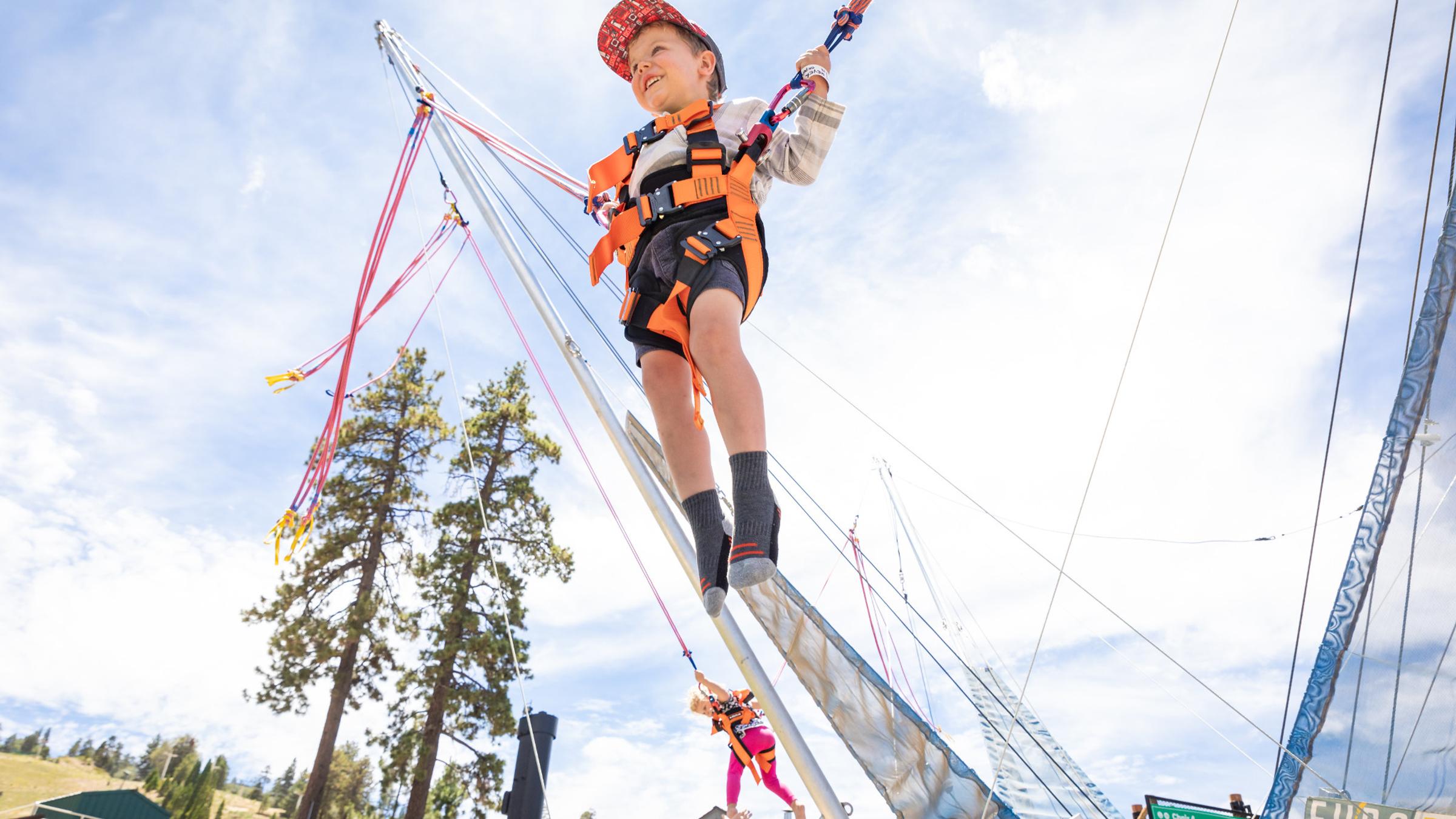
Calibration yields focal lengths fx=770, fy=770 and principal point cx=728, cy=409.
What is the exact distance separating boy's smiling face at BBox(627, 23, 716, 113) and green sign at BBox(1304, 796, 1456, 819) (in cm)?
193

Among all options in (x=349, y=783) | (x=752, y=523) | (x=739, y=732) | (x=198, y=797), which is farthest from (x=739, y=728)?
(x=349, y=783)

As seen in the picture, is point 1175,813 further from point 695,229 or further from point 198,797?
point 198,797

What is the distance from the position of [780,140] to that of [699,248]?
47 cm

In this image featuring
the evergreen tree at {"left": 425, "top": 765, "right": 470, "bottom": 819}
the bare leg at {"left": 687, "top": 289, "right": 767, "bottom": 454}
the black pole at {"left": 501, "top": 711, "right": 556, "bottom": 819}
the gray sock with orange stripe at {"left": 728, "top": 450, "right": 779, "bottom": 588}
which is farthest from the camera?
the evergreen tree at {"left": 425, "top": 765, "right": 470, "bottom": 819}

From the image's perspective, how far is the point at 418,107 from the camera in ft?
13.6

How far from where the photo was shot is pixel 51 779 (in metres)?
14.6

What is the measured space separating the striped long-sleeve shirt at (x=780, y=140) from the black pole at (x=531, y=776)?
3219 millimetres

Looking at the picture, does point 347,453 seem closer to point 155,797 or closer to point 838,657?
point 155,797

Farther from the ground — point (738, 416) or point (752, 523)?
point (738, 416)

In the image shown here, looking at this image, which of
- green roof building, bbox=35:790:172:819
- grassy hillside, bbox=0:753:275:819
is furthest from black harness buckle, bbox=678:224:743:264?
grassy hillside, bbox=0:753:275:819

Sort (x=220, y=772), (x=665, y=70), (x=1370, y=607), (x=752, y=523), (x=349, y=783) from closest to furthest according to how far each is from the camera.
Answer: (x=1370, y=607), (x=752, y=523), (x=665, y=70), (x=220, y=772), (x=349, y=783)

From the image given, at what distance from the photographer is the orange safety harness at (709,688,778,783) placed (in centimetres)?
484

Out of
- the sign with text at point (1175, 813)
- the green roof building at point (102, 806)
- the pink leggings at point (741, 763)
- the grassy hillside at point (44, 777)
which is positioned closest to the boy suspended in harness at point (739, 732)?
the pink leggings at point (741, 763)

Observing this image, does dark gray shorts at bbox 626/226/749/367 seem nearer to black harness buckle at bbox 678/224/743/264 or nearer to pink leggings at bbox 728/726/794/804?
black harness buckle at bbox 678/224/743/264
